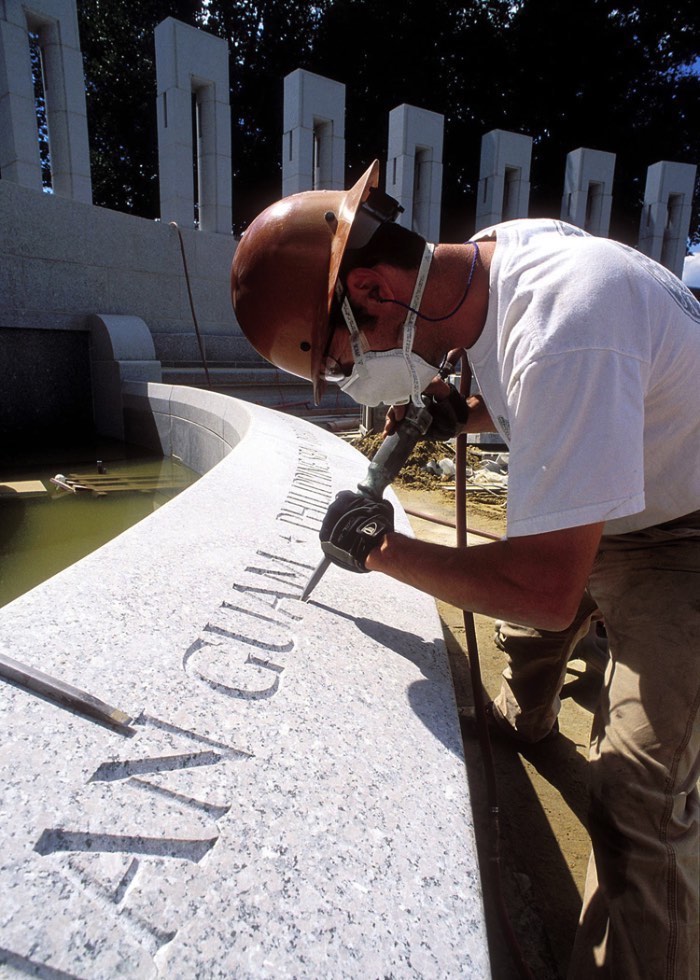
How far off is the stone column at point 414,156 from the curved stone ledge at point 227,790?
13.2 metres

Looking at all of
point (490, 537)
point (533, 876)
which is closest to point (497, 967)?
point (533, 876)

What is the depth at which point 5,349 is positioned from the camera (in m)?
7.83

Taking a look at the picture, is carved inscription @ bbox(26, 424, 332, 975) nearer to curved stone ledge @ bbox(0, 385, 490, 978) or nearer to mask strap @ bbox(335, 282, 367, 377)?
curved stone ledge @ bbox(0, 385, 490, 978)

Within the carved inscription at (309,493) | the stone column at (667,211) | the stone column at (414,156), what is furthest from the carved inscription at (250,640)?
the stone column at (667,211)

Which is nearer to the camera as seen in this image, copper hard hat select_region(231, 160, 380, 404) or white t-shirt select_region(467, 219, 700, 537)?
white t-shirt select_region(467, 219, 700, 537)

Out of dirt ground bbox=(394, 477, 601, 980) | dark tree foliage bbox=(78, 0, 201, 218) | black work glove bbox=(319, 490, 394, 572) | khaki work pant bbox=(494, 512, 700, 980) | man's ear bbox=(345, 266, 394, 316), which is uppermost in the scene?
dark tree foliage bbox=(78, 0, 201, 218)

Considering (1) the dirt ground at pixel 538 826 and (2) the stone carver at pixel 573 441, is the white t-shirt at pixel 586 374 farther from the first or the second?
(1) the dirt ground at pixel 538 826

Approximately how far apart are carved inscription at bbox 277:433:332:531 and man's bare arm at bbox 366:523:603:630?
1.25 metres

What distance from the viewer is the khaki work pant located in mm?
1310

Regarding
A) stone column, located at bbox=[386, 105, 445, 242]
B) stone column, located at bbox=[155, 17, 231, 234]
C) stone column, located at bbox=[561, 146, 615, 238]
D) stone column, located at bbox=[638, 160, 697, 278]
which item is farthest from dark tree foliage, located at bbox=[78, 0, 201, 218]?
stone column, located at bbox=[638, 160, 697, 278]

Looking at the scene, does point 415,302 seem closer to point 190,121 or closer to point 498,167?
point 190,121

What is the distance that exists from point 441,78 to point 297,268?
28437 millimetres

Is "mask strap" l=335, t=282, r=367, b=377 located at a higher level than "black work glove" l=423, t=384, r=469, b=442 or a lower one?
higher

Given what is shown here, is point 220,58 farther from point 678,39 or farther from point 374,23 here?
point 678,39
